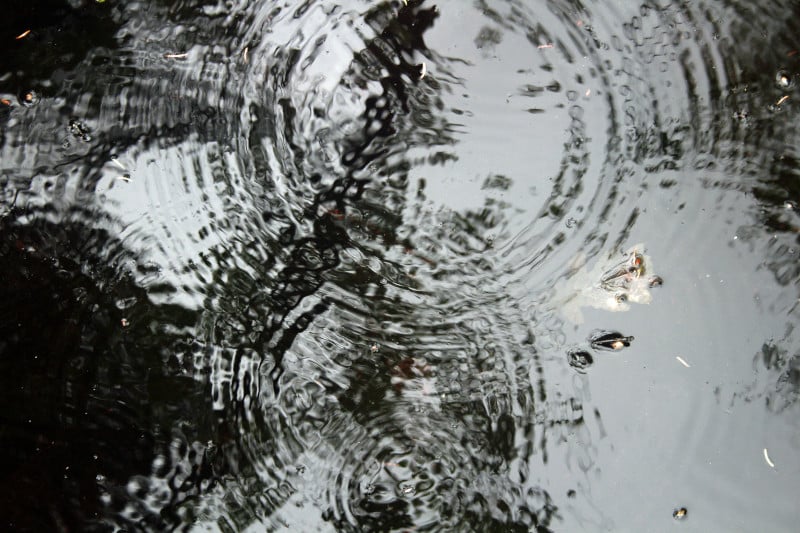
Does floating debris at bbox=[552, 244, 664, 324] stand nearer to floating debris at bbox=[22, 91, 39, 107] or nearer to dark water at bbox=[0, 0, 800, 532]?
dark water at bbox=[0, 0, 800, 532]

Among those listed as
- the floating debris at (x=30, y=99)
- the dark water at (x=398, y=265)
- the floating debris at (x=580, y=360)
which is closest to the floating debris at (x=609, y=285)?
the dark water at (x=398, y=265)

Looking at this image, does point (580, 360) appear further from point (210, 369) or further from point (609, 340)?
point (210, 369)

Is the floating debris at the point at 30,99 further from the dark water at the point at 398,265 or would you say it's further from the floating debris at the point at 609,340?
the floating debris at the point at 609,340

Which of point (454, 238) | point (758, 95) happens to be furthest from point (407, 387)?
point (758, 95)

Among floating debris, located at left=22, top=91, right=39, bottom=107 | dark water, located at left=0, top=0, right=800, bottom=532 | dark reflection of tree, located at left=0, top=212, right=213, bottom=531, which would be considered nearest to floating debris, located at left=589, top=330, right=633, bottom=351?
dark water, located at left=0, top=0, right=800, bottom=532

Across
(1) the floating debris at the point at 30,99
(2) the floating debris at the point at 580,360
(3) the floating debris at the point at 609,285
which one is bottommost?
(2) the floating debris at the point at 580,360

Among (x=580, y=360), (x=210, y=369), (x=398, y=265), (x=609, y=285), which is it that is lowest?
(x=580, y=360)

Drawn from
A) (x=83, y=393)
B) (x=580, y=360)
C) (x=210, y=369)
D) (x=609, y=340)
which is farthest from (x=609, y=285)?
(x=83, y=393)
